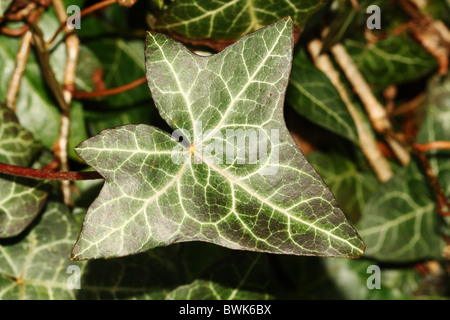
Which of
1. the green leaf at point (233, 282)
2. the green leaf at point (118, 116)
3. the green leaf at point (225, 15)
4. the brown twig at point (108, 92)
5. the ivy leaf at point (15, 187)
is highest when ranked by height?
the green leaf at point (225, 15)

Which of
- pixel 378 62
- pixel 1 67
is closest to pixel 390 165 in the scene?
pixel 378 62

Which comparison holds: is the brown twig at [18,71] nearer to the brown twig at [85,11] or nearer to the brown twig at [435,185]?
the brown twig at [85,11]

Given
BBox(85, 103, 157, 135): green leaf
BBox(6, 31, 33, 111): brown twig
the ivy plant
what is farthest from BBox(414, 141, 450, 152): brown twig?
BBox(6, 31, 33, 111): brown twig

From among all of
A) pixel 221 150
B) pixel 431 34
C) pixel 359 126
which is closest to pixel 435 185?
pixel 359 126

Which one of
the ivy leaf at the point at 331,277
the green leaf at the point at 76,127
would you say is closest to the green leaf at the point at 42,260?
the green leaf at the point at 76,127

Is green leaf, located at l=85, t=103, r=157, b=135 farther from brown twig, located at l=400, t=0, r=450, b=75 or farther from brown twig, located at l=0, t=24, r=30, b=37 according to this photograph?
brown twig, located at l=400, t=0, r=450, b=75

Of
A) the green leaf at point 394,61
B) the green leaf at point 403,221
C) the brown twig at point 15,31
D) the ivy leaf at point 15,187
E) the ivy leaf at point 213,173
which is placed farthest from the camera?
the green leaf at point 394,61
